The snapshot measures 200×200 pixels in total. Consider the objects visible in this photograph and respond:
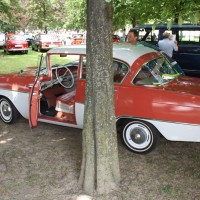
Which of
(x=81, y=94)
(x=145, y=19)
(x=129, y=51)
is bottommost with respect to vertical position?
(x=81, y=94)

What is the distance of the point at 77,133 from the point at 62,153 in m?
0.91

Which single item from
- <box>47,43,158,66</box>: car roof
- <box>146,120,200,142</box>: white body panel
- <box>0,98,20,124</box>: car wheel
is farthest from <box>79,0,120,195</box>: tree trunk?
<box>0,98,20,124</box>: car wheel

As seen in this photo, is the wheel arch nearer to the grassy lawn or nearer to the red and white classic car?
the red and white classic car

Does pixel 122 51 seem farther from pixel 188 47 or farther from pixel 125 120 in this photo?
pixel 188 47

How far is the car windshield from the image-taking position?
16.1ft

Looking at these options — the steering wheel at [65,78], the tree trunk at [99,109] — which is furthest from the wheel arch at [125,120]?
the steering wheel at [65,78]

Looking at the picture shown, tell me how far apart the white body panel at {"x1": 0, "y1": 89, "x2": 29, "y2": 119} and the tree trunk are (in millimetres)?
2424

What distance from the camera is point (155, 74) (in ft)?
16.5

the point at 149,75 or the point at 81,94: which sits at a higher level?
the point at 149,75

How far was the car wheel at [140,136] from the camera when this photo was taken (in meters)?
4.85

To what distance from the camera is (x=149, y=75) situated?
498cm

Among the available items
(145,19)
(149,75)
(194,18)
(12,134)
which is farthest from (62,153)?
(145,19)

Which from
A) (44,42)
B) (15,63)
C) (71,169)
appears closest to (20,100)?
(71,169)

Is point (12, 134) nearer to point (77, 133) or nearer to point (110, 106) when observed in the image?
point (77, 133)
